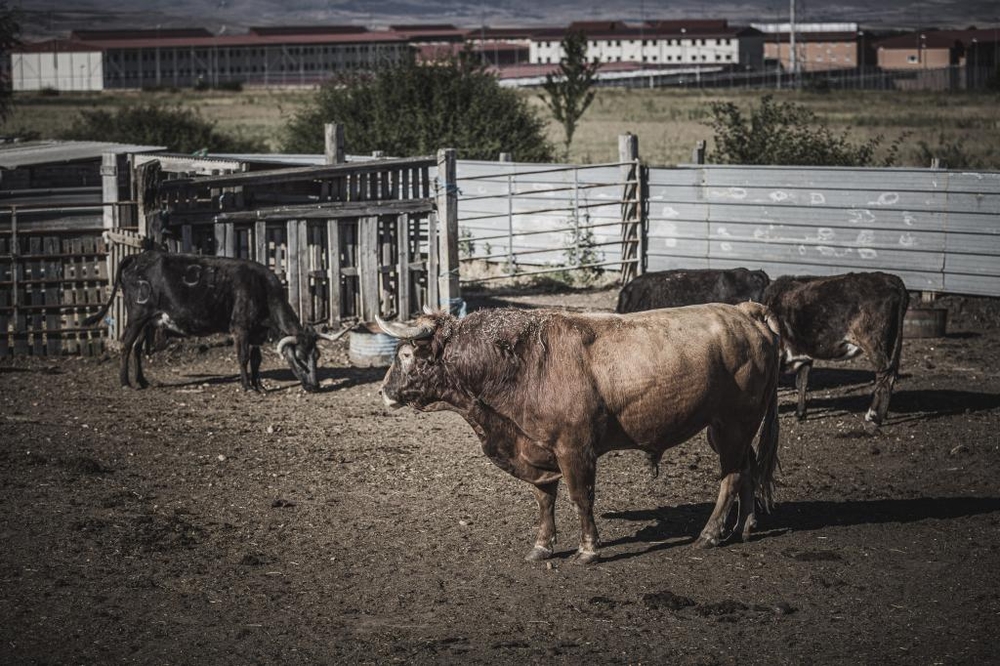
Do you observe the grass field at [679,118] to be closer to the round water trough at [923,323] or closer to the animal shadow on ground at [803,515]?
the round water trough at [923,323]

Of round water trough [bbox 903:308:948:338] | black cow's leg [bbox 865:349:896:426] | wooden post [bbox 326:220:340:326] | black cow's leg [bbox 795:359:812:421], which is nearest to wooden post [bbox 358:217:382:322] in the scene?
wooden post [bbox 326:220:340:326]

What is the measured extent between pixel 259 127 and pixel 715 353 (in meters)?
53.2

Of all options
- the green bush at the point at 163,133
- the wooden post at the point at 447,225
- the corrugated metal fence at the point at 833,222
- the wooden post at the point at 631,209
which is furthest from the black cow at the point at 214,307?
the green bush at the point at 163,133

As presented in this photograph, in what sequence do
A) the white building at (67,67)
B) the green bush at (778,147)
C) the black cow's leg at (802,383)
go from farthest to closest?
the white building at (67,67) → the green bush at (778,147) → the black cow's leg at (802,383)

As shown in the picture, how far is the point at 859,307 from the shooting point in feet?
39.2

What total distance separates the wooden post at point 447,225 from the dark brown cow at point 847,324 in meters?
4.58

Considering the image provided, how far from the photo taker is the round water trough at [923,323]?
15539mm

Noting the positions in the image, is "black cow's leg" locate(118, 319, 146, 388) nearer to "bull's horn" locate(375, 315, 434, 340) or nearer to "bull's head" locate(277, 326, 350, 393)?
"bull's head" locate(277, 326, 350, 393)

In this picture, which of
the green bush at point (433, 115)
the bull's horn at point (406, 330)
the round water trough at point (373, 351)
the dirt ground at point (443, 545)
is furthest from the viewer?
the green bush at point (433, 115)

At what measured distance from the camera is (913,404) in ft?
41.0

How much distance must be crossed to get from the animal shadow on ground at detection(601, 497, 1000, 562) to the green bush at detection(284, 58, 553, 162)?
61.4 feet

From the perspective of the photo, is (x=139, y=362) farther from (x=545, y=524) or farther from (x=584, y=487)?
(x=584, y=487)

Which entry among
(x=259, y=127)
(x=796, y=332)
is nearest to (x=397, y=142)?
(x=796, y=332)

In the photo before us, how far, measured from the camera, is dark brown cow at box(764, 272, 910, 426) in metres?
11.8
